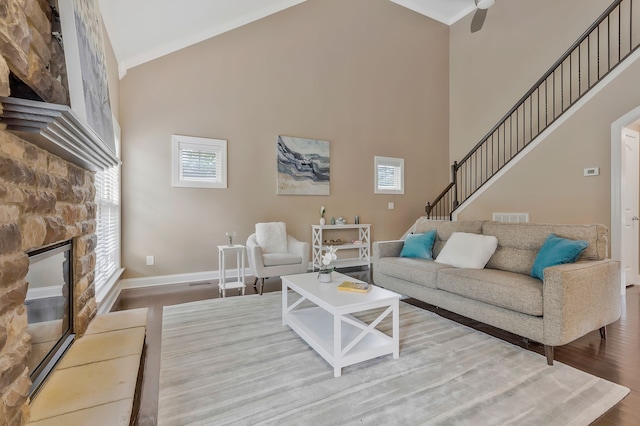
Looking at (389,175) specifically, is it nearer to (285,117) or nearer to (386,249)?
(285,117)

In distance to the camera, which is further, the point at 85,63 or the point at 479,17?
the point at 479,17

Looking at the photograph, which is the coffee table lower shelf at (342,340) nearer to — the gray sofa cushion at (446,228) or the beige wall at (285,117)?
the gray sofa cushion at (446,228)

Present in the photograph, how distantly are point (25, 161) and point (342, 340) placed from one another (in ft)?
6.87

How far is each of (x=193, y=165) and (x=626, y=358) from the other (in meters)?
5.05

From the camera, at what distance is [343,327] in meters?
2.53

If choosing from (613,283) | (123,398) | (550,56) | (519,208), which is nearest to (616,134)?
(519,208)

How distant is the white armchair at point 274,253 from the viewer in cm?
403

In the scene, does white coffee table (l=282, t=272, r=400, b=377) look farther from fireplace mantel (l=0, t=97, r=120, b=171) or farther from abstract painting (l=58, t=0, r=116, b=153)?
abstract painting (l=58, t=0, r=116, b=153)

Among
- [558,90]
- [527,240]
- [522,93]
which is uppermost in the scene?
[522,93]

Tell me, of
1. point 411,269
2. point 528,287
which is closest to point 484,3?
point 411,269

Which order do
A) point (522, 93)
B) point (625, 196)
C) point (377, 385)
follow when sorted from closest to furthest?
point (377, 385)
point (625, 196)
point (522, 93)

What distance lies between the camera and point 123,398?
53.3 inches

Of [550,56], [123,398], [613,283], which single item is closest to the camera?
[123,398]

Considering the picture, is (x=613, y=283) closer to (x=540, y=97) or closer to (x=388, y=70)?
(x=540, y=97)
